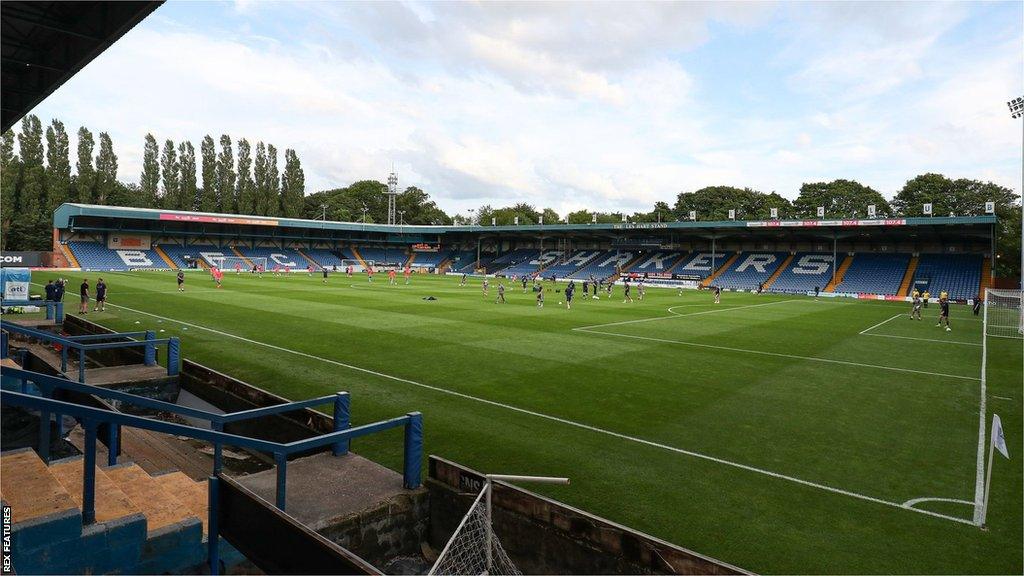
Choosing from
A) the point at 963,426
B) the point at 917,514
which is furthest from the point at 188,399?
the point at 963,426

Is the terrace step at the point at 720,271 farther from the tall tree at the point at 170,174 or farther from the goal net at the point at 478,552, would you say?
the tall tree at the point at 170,174

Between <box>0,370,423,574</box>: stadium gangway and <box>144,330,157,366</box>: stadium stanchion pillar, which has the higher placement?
<box>0,370,423,574</box>: stadium gangway

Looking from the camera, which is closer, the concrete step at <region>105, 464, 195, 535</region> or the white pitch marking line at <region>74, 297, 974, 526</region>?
the concrete step at <region>105, 464, 195, 535</region>

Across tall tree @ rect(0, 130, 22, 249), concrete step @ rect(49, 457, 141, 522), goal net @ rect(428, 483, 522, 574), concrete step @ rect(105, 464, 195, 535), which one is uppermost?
tall tree @ rect(0, 130, 22, 249)

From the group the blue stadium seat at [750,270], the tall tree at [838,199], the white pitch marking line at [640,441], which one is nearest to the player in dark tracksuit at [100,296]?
the white pitch marking line at [640,441]

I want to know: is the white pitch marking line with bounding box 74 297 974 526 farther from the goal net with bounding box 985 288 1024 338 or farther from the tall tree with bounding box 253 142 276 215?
the tall tree with bounding box 253 142 276 215

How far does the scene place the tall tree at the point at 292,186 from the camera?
3900 inches

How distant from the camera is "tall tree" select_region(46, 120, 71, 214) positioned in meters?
73.6

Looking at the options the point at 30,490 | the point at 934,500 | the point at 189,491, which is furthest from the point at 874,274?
the point at 30,490

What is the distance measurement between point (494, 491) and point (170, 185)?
97.2 meters

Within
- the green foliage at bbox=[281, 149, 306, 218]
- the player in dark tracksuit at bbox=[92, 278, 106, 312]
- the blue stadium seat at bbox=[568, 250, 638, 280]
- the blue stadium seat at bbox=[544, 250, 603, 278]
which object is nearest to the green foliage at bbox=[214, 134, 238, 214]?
the green foliage at bbox=[281, 149, 306, 218]

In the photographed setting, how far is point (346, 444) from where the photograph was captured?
924cm

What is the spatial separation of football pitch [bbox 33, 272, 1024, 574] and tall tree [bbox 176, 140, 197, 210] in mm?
70696

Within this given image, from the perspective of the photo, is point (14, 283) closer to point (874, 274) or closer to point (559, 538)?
point (559, 538)
